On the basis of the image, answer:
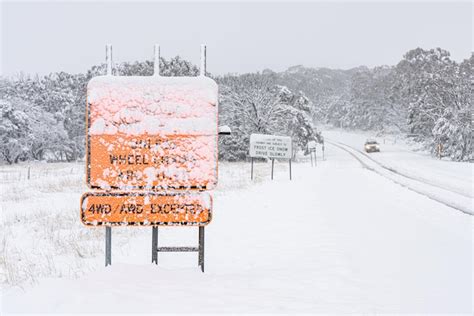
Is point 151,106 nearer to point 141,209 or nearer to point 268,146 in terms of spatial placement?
point 141,209

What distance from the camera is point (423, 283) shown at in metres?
4.71

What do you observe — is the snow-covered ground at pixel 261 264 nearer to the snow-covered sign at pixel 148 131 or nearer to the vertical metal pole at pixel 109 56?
the snow-covered sign at pixel 148 131

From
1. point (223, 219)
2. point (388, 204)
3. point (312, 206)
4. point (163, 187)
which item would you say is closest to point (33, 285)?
point (163, 187)

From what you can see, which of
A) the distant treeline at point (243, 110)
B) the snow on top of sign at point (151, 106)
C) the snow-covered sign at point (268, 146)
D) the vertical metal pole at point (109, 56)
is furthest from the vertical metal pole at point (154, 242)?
the distant treeline at point (243, 110)

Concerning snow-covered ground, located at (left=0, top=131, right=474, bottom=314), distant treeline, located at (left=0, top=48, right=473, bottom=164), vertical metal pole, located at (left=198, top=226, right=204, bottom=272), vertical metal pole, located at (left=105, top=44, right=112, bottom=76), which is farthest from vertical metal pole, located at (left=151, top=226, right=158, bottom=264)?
distant treeline, located at (left=0, top=48, right=473, bottom=164)

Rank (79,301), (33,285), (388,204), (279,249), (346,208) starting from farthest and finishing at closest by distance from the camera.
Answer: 1. (388,204)
2. (346,208)
3. (279,249)
4. (33,285)
5. (79,301)

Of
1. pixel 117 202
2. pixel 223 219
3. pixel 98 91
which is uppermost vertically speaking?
pixel 98 91

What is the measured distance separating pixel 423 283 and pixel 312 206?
20.3ft

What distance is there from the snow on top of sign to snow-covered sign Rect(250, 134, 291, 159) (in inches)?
583

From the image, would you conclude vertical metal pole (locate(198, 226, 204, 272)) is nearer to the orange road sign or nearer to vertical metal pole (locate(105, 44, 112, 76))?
the orange road sign

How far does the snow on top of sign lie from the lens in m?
4.75

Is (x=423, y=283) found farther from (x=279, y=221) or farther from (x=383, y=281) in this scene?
(x=279, y=221)

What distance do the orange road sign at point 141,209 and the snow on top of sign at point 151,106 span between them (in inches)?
31.6

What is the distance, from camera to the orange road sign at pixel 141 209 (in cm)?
477
